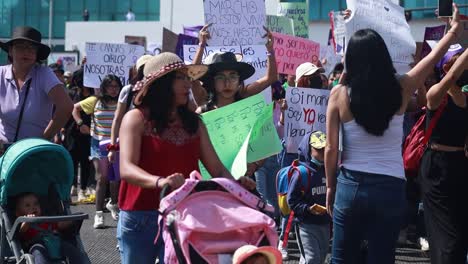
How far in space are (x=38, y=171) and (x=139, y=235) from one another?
4.98ft

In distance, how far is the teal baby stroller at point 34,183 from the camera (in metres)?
5.38

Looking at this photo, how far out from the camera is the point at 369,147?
15.7ft

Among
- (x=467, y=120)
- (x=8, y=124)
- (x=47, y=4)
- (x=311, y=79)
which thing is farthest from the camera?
(x=47, y=4)

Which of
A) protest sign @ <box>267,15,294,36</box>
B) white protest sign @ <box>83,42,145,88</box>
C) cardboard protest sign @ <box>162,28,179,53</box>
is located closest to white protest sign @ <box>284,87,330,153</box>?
protest sign @ <box>267,15,294,36</box>

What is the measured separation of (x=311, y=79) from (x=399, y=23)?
2346mm

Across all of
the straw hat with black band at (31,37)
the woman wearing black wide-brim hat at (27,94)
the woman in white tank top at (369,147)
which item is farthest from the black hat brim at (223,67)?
the woman in white tank top at (369,147)

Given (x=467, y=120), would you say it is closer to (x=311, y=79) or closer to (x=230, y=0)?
(x=311, y=79)

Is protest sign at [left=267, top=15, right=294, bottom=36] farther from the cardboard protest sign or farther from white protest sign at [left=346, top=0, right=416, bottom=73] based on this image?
white protest sign at [left=346, top=0, right=416, bottom=73]

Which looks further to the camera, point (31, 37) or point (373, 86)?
point (31, 37)

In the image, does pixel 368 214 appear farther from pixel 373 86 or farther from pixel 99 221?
pixel 99 221

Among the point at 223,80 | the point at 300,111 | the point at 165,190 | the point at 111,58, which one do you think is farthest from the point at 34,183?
the point at 111,58

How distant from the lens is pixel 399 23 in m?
6.39

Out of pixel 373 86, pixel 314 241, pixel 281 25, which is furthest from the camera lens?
pixel 281 25

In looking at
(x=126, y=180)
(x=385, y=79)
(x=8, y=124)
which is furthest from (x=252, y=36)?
(x=126, y=180)
